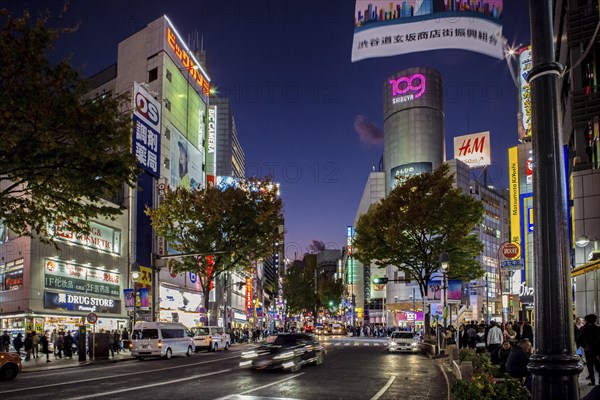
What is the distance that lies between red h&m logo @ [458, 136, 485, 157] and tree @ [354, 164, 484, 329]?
85.4 metres

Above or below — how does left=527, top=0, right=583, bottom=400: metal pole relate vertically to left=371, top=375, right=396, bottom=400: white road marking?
above

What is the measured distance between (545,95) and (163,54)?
181 ft

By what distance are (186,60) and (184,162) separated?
1149 cm

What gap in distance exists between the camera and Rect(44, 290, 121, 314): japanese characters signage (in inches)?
1496

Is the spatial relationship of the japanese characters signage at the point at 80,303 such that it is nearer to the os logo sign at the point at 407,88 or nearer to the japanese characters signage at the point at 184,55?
the japanese characters signage at the point at 184,55

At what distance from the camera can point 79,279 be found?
1634 inches

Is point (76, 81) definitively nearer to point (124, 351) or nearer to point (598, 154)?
point (598, 154)

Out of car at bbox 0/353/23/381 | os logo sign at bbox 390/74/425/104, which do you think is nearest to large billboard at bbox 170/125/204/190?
car at bbox 0/353/23/381

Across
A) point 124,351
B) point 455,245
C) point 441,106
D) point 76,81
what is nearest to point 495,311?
point 441,106

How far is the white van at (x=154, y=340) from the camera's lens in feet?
108

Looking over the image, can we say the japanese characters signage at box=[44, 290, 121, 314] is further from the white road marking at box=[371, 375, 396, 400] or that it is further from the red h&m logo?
the red h&m logo

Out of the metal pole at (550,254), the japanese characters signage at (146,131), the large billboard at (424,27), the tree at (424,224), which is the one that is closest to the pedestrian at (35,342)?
the japanese characters signage at (146,131)

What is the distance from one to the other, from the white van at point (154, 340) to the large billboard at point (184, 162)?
23.2 metres

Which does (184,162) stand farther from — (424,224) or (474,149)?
(474,149)
